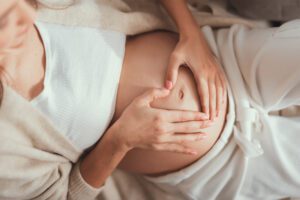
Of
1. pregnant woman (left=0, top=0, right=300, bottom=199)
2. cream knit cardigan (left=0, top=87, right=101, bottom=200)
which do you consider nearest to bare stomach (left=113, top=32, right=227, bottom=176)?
pregnant woman (left=0, top=0, right=300, bottom=199)

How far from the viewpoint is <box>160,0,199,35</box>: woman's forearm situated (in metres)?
0.78

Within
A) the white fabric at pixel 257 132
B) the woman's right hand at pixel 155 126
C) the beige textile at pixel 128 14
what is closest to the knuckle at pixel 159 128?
the woman's right hand at pixel 155 126

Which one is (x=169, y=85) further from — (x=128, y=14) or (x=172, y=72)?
(x=128, y=14)

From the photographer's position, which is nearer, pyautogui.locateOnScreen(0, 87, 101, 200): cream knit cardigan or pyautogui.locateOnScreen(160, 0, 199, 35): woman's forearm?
pyautogui.locateOnScreen(0, 87, 101, 200): cream knit cardigan

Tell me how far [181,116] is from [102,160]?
0.55 ft

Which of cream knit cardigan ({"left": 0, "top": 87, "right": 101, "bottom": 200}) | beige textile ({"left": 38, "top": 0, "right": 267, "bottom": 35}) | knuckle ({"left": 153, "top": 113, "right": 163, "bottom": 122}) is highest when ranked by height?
beige textile ({"left": 38, "top": 0, "right": 267, "bottom": 35})

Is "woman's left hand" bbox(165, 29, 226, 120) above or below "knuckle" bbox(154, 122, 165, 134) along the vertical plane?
above

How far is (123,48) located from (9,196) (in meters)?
0.34

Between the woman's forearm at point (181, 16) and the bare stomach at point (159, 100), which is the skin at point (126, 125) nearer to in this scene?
the bare stomach at point (159, 100)

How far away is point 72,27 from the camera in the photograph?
706 mm

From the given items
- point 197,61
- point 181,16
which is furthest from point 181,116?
point 181,16

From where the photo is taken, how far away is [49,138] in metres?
0.68

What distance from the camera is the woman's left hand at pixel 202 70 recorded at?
722 mm

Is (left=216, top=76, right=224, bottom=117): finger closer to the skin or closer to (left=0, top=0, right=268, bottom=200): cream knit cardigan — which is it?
the skin
